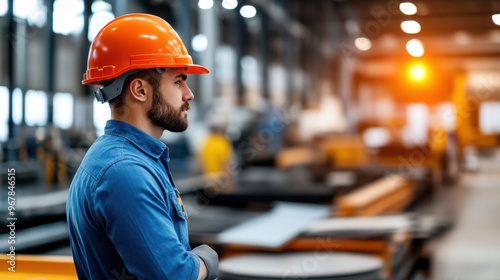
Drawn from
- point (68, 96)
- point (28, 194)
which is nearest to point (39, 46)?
point (68, 96)

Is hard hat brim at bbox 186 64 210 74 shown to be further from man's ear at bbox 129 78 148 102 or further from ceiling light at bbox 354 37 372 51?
ceiling light at bbox 354 37 372 51

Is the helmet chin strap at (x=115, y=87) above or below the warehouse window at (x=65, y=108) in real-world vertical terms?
below

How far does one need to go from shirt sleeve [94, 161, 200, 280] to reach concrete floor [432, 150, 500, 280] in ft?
16.3

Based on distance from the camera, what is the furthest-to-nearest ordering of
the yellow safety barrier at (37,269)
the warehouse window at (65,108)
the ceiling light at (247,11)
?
the ceiling light at (247,11), the warehouse window at (65,108), the yellow safety barrier at (37,269)

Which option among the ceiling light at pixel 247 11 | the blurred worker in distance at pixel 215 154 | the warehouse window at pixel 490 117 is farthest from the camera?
the warehouse window at pixel 490 117

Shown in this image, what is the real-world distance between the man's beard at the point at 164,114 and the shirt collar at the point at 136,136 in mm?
47

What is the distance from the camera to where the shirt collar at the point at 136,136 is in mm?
1291

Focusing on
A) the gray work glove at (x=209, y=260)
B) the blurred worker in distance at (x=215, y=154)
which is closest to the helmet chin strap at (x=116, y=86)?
the gray work glove at (x=209, y=260)

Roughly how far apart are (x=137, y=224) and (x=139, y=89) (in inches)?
13.6

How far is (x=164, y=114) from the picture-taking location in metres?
1.33

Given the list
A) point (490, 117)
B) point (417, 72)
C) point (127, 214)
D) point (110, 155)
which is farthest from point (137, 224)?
point (490, 117)

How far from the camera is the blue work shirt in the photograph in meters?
1.13

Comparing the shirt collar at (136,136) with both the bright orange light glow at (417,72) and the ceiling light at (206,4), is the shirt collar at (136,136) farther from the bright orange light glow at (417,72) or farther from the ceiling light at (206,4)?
the ceiling light at (206,4)

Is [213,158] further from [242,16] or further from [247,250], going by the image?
[242,16]
